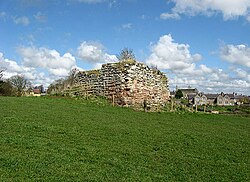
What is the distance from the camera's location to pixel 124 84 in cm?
2336

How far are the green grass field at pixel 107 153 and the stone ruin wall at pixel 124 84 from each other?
10.6 meters

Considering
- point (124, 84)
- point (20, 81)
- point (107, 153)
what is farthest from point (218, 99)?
point (107, 153)

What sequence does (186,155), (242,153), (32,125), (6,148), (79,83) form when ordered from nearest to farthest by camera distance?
(6,148) → (186,155) → (242,153) → (32,125) → (79,83)

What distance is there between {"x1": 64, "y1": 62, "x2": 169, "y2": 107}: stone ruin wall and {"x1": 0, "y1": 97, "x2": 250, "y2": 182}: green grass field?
10608 millimetres

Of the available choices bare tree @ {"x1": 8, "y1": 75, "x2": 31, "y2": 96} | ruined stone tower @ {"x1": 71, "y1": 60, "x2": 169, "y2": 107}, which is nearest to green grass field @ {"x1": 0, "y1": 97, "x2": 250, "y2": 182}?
ruined stone tower @ {"x1": 71, "y1": 60, "x2": 169, "y2": 107}

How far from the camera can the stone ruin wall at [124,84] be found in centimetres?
2342

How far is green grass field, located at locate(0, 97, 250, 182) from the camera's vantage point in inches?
263

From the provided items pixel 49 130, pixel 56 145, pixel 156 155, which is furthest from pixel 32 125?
pixel 156 155

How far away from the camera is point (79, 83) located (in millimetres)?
27906

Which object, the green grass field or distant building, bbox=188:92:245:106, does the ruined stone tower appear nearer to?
the green grass field

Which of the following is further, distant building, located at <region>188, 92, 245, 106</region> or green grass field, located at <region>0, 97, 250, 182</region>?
distant building, located at <region>188, 92, 245, 106</region>

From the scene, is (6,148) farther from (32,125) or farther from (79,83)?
(79,83)

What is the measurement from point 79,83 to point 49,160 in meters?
21.0

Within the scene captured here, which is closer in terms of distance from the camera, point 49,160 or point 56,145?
point 49,160
